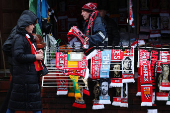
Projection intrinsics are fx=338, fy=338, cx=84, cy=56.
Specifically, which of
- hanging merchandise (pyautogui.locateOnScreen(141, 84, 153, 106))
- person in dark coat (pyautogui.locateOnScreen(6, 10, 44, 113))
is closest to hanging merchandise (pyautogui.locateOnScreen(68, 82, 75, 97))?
person in dark coat (pyautogui.locateOnScreen(6, 10, 44, 113))

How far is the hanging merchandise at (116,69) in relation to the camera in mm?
7445

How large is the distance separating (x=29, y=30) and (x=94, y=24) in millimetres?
1656

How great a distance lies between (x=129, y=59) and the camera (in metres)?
7.51

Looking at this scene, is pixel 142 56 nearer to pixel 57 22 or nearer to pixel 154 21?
pixel 154 21

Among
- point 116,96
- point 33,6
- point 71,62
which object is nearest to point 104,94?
point 116,96

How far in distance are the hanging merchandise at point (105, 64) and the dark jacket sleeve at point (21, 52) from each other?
1.73 metres

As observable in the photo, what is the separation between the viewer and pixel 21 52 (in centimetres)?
626

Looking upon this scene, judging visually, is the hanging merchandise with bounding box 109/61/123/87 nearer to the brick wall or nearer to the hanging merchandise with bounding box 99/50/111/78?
the hanging merchandise with bounding box 99/50/111/78

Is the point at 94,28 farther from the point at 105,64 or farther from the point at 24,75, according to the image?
the point at 24,75

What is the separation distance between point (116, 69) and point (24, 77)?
216 centimetres

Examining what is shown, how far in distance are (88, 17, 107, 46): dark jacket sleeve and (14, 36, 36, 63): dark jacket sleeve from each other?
1.60 meters

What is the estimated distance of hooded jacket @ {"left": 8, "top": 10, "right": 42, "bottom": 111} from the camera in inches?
249

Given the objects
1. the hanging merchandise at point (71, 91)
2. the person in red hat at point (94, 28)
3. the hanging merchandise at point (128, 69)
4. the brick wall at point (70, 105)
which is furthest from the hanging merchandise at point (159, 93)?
the hanging merchandise at point (71, 91)

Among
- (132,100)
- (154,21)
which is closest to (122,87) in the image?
(132,100)
